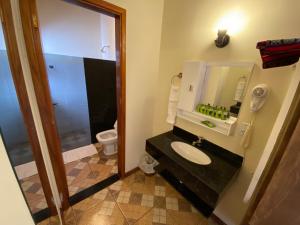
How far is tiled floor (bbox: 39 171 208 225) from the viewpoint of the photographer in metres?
1.41

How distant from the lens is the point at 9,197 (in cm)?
45

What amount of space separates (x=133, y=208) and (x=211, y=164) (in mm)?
1012

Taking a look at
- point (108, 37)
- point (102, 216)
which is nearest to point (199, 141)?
point (102, 216)

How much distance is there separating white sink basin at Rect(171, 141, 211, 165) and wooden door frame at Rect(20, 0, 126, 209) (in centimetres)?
68

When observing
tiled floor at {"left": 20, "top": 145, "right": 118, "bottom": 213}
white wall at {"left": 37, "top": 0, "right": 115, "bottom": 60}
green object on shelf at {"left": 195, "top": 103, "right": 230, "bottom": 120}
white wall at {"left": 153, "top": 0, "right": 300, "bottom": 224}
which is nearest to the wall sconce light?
white wall at {"left": 153, "top": 0, "right": 300, "bottom": 224}

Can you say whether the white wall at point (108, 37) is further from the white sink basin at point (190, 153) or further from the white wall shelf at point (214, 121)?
the white sink basin at point (190, 153)

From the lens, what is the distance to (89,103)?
2555mm

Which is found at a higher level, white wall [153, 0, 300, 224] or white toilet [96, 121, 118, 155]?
white wall [153, 0, 300, 224]

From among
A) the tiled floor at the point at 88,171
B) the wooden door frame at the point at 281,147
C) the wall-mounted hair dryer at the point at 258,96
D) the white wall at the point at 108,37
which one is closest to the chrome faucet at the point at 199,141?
the wall-mounted hair dryer at the point at 258,96

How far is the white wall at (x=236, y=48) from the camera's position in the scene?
36.7 inches

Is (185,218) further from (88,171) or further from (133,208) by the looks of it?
(88,171)

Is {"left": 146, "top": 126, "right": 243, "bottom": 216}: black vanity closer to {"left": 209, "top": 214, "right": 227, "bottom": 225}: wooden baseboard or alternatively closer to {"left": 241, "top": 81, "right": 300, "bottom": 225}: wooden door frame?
{"left": 209, "top": 214, "right": 227, "bottom": 225}: wooden baseboard

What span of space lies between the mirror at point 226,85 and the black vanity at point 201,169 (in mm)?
435

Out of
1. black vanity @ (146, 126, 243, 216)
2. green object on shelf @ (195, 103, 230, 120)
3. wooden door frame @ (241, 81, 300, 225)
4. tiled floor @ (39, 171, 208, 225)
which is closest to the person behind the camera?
wooden door frame @ (241, 81, 300, 225)
